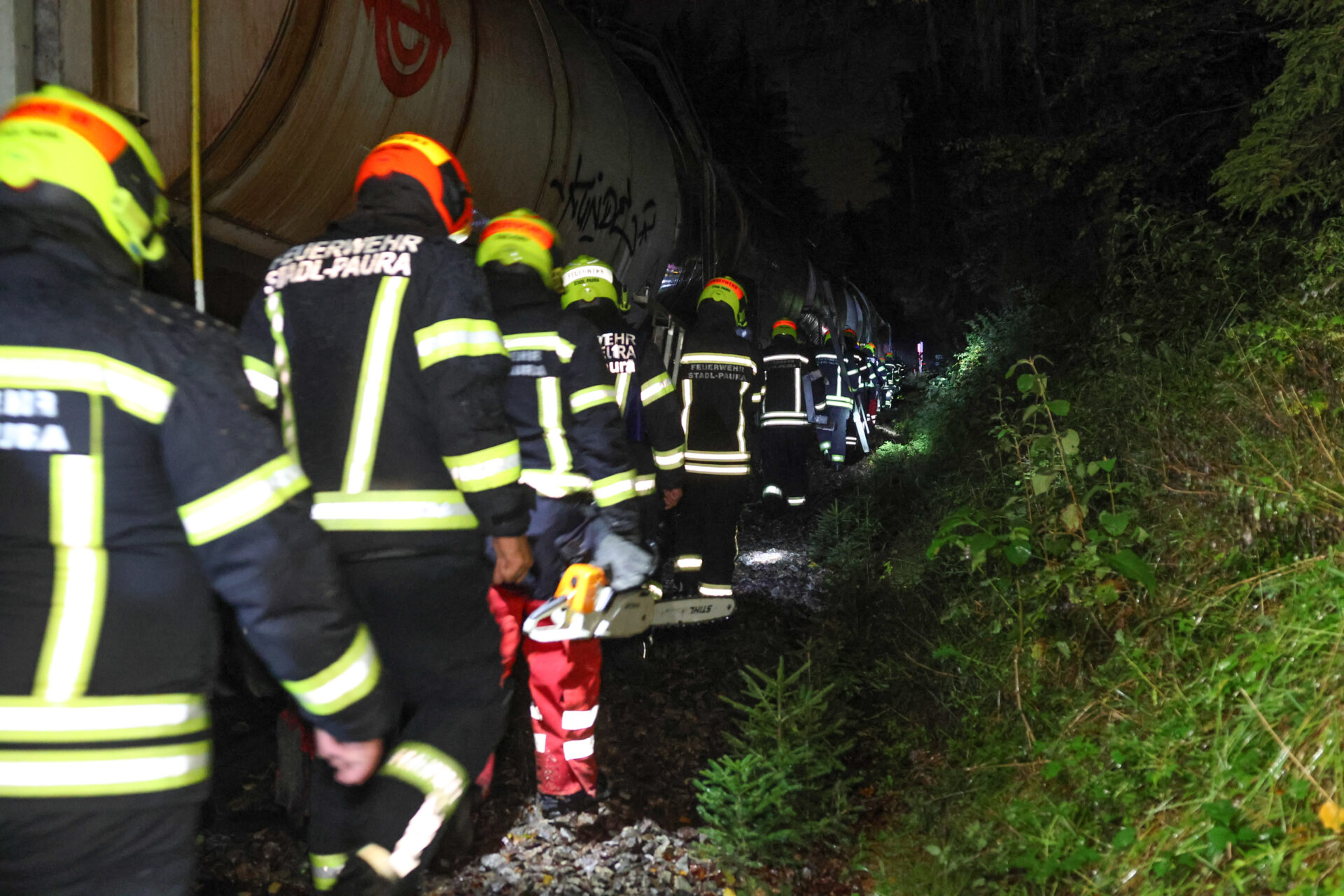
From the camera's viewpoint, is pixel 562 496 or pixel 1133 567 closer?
pixel 1133 567

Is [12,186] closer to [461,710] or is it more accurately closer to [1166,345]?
[461,710]

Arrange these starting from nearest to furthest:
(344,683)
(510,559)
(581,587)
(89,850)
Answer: (89,850) → (344,683) → (510,559) → (581,587)

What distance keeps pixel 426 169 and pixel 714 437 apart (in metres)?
3.70

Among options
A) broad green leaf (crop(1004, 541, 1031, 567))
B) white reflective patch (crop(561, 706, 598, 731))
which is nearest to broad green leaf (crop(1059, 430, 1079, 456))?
broad green leaf (crop(1004, 541, 1031, 567))

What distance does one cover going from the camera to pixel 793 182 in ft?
80.4

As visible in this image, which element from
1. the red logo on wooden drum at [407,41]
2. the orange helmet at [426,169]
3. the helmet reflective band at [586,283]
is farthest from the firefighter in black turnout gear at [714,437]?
the orange helmet at [426,169]

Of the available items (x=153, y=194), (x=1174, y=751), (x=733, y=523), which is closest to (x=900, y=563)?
(x=733, y=523)

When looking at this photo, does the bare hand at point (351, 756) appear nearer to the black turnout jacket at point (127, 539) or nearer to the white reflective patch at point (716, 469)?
the black turnout jacket at point (127, 539)

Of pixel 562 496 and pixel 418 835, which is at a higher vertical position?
pixel 562 496

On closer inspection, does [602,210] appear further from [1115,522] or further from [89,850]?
[89,850]

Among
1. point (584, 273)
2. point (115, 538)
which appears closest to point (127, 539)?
point (115, 538)

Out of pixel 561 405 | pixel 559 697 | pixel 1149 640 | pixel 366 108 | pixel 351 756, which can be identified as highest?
pixel 366 108

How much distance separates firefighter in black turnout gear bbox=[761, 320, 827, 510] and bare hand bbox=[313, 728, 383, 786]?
286 inches

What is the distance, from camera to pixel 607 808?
11.0 feet
